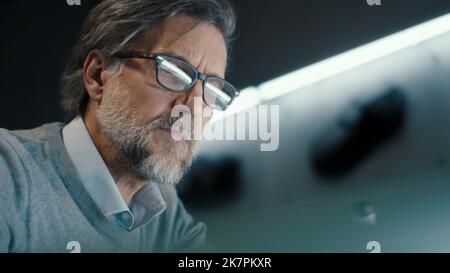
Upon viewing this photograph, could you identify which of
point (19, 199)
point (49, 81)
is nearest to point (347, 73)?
point (49, 81)

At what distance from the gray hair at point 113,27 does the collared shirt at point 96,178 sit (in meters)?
0.06

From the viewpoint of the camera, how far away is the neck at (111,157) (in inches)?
57.7

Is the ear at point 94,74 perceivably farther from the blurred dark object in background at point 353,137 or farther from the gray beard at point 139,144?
the blurred dark object in background at point 353,137

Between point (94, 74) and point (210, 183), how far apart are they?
39 centimetres

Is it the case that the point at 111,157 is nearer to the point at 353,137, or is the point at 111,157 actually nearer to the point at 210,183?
the point at 210,183

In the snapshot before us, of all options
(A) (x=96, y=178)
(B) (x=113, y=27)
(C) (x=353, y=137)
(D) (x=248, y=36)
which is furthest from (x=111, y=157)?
(C) (x=353, y=137)

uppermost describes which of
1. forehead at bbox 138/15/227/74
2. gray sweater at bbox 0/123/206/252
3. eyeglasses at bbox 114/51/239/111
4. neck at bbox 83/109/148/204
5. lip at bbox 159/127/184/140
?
forehead at bbox 138/15/227/74

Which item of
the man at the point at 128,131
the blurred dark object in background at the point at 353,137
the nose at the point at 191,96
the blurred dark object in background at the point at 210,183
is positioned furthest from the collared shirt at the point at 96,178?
the blurred dark object in background at the point at 353,137

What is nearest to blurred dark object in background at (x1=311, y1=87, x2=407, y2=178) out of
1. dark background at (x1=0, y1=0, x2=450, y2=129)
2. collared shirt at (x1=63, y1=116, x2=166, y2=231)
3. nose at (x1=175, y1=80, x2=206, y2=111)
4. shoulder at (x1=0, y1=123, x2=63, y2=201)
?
dark background at (x1=0, y1=0, x2=450, y2=129)

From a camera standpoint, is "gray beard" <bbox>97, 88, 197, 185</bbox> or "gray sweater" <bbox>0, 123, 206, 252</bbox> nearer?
"gray sweater" <bbox>0, 123, 206, 252</bbox>

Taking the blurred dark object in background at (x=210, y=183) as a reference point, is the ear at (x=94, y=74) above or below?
above

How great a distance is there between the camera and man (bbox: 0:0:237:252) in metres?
1.41

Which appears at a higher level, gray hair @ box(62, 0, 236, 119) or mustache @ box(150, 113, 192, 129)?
gray hair @ box(62, 0, 236, 119)

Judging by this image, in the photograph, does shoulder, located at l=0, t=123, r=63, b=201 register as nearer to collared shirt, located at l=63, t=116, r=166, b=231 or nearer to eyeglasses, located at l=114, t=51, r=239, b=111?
collared shirt, located at l=63, t=116, r=166, b=231
